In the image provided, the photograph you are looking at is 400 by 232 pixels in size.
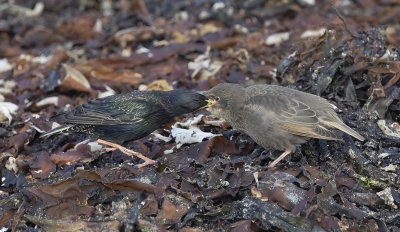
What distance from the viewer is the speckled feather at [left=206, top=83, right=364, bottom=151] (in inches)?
192

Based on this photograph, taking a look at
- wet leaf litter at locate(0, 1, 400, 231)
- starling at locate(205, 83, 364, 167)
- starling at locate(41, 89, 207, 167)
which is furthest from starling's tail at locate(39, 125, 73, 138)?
starling at locate(205, 83, 364, 167)

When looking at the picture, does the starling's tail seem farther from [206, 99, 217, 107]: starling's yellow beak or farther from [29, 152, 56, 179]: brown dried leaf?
[206, 99, 217, 107]: starling's yellow beak

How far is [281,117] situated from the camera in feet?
16.3

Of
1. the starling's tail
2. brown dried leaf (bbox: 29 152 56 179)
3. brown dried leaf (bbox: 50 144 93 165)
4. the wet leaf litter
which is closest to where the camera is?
the wet leaf litter

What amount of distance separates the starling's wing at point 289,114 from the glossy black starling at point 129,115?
637 mm

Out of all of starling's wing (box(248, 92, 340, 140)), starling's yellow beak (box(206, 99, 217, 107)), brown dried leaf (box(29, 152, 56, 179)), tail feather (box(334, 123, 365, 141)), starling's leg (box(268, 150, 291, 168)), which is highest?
starling's wing (box(248, 92, 340, 140))

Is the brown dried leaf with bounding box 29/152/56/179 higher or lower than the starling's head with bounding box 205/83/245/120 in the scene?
lower

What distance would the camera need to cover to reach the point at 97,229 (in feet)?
13.2

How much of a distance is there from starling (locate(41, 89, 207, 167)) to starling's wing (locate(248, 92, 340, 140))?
630 millimetres

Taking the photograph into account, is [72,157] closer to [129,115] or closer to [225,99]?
[129,115]

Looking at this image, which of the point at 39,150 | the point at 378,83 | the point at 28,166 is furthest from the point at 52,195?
the point at 378,83

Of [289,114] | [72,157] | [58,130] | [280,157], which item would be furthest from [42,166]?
[289,114]

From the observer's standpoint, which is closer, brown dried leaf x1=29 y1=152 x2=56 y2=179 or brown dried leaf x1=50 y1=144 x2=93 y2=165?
brown dried leaf x1=29 y1=152 x2=56 y2=179

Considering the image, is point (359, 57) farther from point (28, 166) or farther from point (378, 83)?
point (28, 166)
